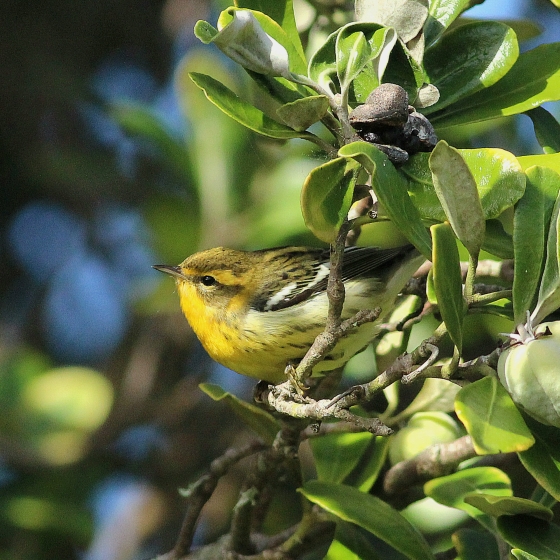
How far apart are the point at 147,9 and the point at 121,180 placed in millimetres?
1302

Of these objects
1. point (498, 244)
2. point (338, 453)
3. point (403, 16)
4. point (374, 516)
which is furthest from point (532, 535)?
point (403, 16)

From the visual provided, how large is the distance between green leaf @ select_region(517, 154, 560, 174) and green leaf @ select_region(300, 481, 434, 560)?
2.81 ft

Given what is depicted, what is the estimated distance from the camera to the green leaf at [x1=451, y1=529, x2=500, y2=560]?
6.66ft

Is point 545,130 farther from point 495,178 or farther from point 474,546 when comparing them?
point 474,546

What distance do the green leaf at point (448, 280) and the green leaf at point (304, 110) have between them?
34 centimetres

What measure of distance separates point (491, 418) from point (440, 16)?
1041 mm

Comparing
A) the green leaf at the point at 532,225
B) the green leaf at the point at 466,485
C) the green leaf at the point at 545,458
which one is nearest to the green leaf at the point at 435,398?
the green leaf at the point at 466,485

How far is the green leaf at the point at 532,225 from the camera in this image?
1609mm

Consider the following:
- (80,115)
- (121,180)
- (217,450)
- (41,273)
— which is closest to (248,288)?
(217,450)

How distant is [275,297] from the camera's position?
10.3 ft

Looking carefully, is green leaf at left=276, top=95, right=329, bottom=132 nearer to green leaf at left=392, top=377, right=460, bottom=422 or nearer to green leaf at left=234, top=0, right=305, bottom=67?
green leaf at left=234, top=0, right=305, bottom=67

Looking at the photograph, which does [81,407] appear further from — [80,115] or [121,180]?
[80,115]

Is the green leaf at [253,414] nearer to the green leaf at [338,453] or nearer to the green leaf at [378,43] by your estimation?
the green leaf at [338,453]

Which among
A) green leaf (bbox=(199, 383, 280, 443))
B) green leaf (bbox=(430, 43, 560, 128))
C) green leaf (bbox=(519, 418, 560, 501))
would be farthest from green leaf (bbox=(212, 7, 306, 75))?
green leaf (bbox=(199, 383, 280, 443))
